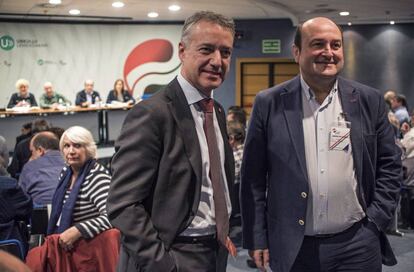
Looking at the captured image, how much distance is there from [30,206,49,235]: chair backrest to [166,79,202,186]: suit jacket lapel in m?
1.99

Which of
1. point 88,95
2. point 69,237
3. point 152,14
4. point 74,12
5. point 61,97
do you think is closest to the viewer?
point 69,237

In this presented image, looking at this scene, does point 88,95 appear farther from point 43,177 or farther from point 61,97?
point 43,177

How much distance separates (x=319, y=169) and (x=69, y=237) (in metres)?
1.37

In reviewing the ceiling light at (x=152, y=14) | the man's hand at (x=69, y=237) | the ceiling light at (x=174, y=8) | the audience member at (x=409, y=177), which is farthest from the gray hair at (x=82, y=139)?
the ceiling light at (x=152, y=14)

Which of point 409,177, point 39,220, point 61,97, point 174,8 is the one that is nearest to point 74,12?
point 61,97

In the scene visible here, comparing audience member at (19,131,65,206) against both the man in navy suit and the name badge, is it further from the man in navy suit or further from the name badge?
the name badge

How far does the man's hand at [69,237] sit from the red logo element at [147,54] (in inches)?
411

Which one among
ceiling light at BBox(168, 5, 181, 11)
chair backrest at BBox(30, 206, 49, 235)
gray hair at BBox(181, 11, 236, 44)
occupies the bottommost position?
chair backrest at BBox(30, 206, 49, 235)

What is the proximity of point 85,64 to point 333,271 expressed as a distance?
11017 millimetres

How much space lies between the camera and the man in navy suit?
196cm

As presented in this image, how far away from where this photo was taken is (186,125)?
1652mm

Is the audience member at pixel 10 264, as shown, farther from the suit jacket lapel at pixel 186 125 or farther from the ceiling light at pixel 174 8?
the ceiling light at pixel 174 8

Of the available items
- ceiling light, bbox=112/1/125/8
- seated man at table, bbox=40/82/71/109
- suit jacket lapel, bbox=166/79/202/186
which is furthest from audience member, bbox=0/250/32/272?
seated man at table, bbox=40/82/71/109

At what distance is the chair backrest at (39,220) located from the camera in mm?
3328
